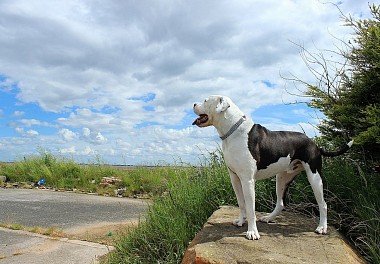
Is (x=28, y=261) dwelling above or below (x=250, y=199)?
below

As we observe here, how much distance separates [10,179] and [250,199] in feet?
40.2

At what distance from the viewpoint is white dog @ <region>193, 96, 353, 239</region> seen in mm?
4094

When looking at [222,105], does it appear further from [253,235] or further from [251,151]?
[253,235]

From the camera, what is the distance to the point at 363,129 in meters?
5.09

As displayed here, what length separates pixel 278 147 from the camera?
430cm

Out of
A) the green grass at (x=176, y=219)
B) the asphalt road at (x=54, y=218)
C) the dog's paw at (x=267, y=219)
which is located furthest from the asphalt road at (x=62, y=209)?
the dog's paw at (x=267, y=219)

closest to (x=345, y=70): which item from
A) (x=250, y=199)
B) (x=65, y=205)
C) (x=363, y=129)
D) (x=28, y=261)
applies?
(x=363, y=129)

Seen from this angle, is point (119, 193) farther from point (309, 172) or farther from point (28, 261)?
point (309, 172)

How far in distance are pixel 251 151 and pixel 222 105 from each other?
0.57 m

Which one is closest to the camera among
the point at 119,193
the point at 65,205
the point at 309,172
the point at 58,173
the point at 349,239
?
the point at 309,172

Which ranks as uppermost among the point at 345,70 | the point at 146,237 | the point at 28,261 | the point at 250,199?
the point at 345,70

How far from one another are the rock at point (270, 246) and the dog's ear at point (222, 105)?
4.41 feet

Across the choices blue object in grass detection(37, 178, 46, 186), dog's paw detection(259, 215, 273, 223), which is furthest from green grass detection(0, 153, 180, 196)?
dog's paw detection(259, 215, 273, 223)

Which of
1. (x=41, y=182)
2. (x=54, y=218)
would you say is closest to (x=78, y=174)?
(x=41, y=182)
